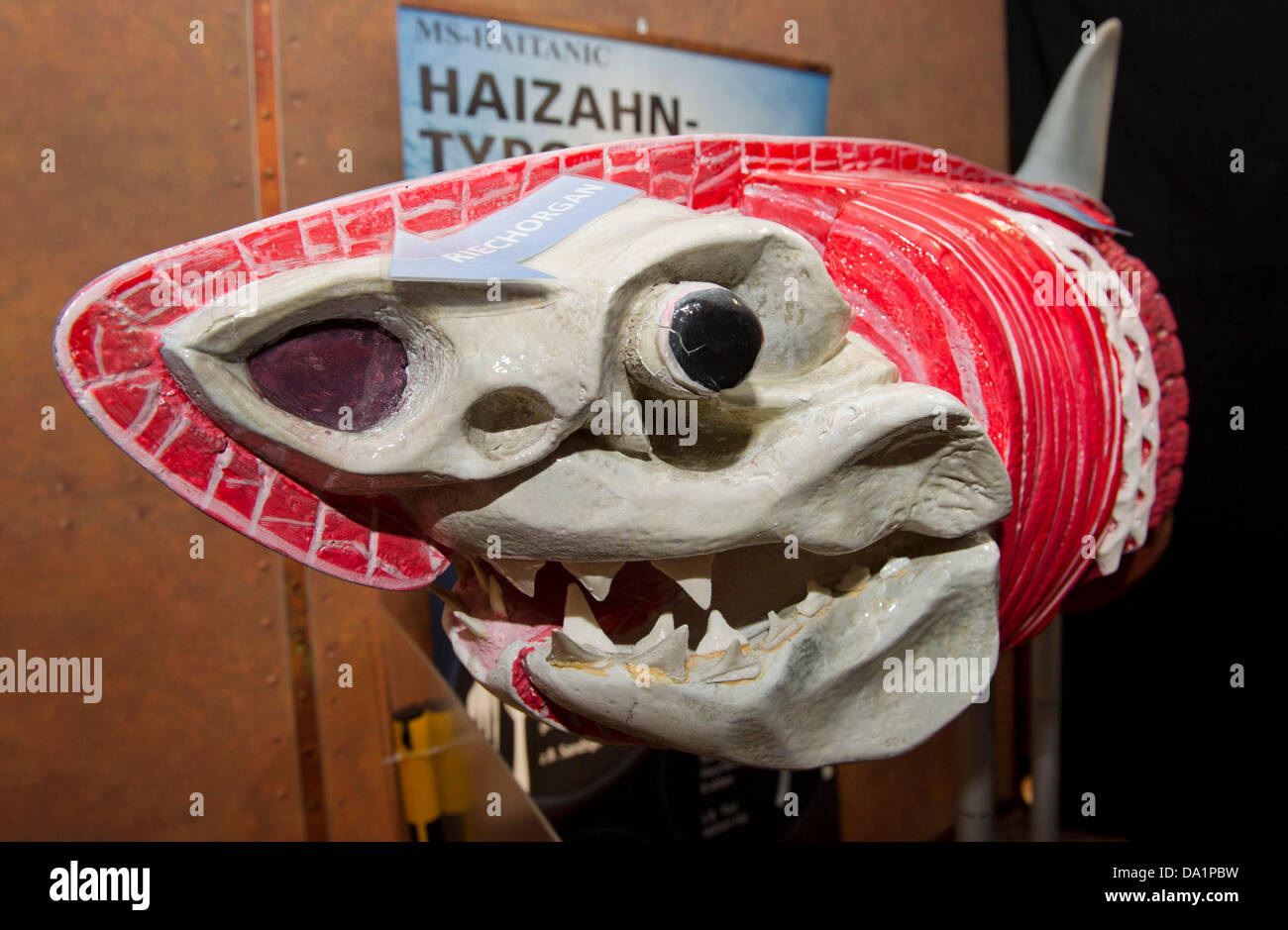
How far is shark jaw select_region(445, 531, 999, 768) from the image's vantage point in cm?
72

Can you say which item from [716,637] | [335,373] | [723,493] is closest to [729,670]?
[716,637]

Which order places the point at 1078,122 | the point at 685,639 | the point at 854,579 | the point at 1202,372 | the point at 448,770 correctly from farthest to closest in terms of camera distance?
the point at 1202,372 → the point at 448,770 → the point at 1078,122 → the point at 854,579 → the point at 685,639

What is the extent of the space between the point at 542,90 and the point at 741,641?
1.16 meters

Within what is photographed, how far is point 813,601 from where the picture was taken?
2.59 feet

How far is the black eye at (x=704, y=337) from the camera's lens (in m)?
0.60

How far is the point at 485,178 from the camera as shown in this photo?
738mm

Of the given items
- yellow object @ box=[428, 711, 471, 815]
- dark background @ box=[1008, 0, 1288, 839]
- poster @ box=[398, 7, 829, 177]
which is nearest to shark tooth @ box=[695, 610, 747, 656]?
yellow object @ box=[428, 711, 471, 815]

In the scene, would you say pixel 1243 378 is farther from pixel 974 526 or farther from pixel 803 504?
pixel 803 504

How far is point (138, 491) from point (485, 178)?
3.17 feet

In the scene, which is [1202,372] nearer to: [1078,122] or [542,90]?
[1078,122]

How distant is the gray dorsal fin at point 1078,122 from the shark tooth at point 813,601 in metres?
0.87

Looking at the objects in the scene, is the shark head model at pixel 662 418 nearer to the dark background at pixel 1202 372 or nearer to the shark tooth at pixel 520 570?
the shark tooth at pixel 520 570

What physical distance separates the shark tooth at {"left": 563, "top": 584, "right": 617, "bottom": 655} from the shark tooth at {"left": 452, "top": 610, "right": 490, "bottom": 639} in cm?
9
